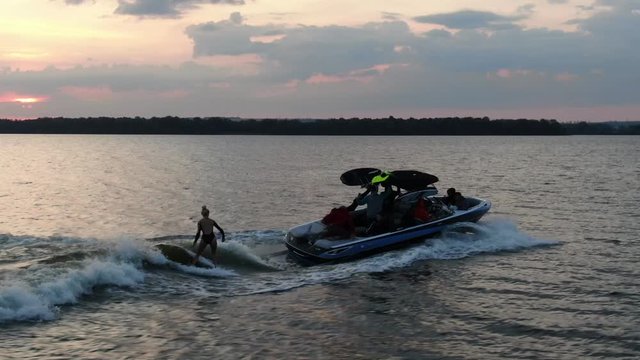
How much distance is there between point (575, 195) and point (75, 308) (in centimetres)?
3276

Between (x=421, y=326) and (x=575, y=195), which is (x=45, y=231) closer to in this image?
(x=421, y=326)

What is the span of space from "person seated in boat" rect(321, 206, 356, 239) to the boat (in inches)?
1.7

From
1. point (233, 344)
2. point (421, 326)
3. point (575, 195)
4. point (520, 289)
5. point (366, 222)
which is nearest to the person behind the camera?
point (233, 344)

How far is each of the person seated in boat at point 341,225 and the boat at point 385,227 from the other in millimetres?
42

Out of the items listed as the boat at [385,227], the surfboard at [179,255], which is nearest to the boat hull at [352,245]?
the boat at [385,227]

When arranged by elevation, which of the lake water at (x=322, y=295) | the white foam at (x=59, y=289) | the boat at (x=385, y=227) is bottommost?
the lake water at (x=322, y=295)

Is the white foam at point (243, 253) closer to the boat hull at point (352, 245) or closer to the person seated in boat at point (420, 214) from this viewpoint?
the boat hull at point (352, 245)

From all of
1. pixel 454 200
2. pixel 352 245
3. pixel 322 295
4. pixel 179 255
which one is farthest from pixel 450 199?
pixel 179 255

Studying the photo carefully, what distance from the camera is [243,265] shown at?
18656mm

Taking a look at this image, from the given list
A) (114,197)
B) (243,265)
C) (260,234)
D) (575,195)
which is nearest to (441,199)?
(260,234)

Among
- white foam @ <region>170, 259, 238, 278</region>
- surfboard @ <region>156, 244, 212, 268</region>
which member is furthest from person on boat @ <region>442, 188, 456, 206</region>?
surfboard @ <region>156, 244, 212, 268</region>

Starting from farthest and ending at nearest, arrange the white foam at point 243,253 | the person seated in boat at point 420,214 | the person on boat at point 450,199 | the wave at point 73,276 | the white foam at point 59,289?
the person on boat at point 450,199 < the person seated in boat at point 420,214 < the white foam at point 243,253 < the wave at point 73,276 < the white foam at point 59,289

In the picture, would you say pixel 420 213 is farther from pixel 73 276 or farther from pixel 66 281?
pixel 66 281

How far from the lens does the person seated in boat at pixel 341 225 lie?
19500mm
